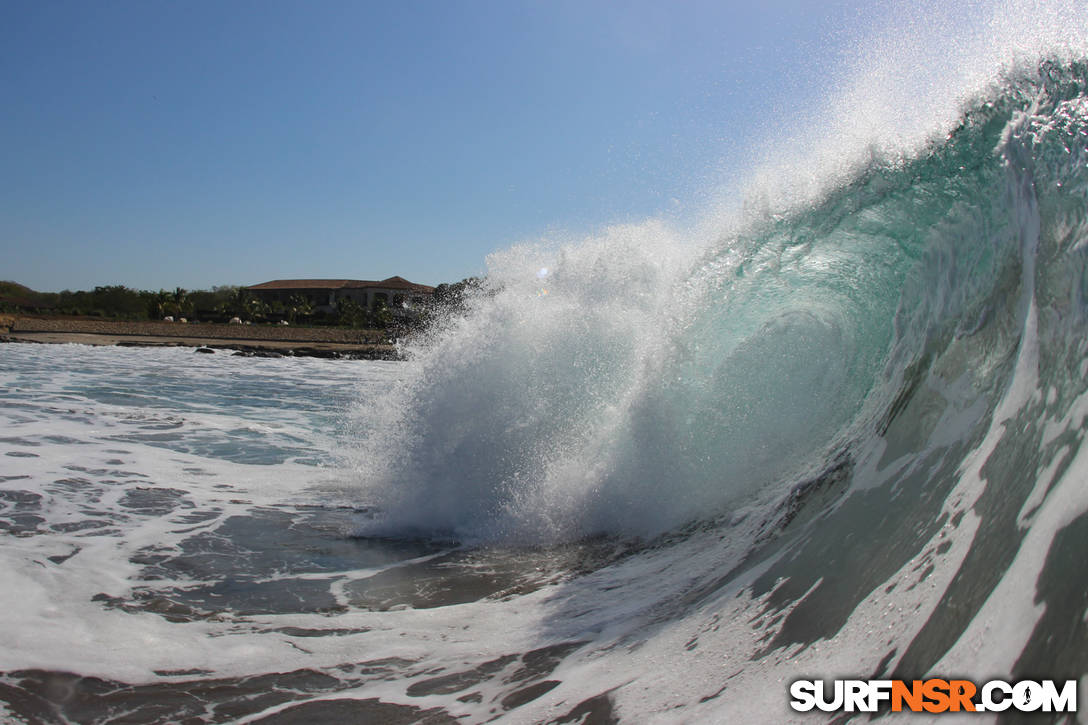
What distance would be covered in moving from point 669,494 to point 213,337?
167ft

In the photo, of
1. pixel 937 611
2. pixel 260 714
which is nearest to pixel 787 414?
pixel 937 611

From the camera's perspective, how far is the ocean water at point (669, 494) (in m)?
2.74

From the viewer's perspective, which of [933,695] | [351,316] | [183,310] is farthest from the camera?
[183,310]

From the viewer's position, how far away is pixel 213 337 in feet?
168

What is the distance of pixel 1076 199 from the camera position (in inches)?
142

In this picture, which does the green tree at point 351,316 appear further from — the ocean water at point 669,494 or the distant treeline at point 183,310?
the ocean water at point 669,494

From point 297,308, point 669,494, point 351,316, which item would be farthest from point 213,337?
point 669,494

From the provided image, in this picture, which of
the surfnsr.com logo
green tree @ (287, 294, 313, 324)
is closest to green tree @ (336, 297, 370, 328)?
green tree @ (287, 294, 313, 324)

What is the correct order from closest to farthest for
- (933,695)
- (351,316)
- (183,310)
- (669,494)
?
(933,695) < (669,494) < (351,316) < (183,310)

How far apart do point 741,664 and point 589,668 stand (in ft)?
2.43

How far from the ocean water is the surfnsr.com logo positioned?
0.15 ft

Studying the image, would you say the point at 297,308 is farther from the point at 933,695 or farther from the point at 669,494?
the point at 933,695

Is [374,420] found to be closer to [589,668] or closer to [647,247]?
[647,247]

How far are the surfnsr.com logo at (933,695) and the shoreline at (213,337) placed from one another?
37465 millimetres
